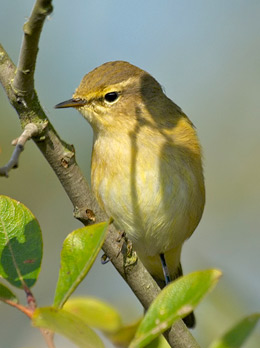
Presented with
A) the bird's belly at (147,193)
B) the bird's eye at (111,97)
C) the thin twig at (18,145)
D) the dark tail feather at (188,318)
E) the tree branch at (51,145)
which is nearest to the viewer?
the thin twig at (18,145)

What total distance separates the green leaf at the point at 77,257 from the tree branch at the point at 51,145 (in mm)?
600

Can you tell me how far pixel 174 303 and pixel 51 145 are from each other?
34.8 inches

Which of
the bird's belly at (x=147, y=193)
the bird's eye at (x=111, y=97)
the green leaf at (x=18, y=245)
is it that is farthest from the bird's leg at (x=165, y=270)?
the green leaf at (x=18, y=245)

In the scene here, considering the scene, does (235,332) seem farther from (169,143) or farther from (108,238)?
(169,143)

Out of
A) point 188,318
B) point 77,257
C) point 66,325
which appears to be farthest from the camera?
point 188,318

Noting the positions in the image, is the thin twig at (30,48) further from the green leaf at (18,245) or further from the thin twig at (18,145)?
the green leaf at (18,245)

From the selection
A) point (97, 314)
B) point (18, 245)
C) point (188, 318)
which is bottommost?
point (188, 318)

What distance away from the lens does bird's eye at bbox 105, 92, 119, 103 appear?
354 cm

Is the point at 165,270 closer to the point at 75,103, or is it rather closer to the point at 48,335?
the point at 75,103

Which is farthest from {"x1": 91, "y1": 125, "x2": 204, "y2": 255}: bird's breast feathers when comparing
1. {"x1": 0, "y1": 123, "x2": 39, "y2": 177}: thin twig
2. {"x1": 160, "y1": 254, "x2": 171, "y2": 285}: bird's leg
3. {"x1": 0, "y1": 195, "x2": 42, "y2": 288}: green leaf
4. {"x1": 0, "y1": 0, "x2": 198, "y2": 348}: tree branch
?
{"x1": 0, "y1": 195, "x2": 42, "y2": 288}: green leaf

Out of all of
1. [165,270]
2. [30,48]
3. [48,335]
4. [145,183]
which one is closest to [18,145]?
[30,48]

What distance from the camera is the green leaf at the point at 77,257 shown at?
1.30 metres

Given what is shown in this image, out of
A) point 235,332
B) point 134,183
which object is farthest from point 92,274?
point 235,332

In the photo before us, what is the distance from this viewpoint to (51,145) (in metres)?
1.93
